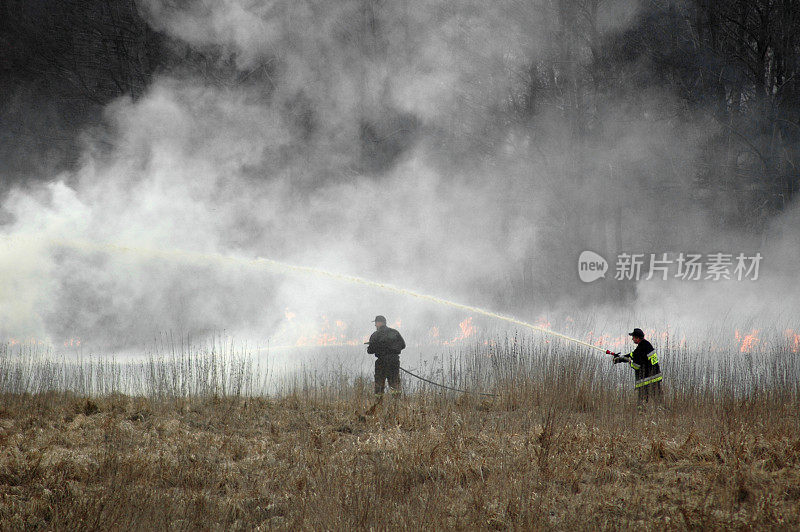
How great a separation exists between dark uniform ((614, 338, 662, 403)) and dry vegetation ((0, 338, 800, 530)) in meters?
0.23

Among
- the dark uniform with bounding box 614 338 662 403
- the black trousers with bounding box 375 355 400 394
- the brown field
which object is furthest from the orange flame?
the black trousers with bounding box 375 355 400 394

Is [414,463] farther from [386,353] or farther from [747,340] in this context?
[747,340]

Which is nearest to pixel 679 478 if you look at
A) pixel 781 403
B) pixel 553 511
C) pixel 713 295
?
pixel 553 511

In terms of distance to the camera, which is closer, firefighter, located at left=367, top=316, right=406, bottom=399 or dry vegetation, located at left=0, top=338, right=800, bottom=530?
dry vegetation, located at left=0, top=338, right=800, bottom=530

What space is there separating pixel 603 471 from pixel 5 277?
18573 mm

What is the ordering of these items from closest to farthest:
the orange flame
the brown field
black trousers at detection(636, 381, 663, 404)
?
the brown field → black trousers at detection(636, 381, 663, 404) → the orange flame

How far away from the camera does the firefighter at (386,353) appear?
428 inches

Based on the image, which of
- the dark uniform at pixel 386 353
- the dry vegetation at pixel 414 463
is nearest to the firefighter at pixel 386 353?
the dark uniform at pixel 386 353

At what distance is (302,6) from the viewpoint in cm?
2475

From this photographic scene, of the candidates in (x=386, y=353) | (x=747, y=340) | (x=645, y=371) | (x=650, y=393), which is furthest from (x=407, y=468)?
(x=747, y=340)

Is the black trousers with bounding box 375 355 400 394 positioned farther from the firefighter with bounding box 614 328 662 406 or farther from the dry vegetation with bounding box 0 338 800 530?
the firefighter with bounding box 614 328 662 406

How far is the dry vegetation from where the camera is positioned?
4914mm

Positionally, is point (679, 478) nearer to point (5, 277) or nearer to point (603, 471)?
point (603, 471)

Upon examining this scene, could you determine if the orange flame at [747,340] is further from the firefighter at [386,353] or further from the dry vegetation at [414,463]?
the firefighter at [386,353]
